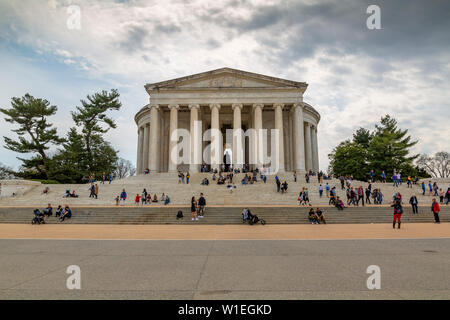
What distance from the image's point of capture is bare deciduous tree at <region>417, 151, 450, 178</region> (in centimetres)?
7438

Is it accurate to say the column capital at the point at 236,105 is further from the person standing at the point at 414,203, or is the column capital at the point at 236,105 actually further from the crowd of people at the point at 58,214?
the crowd of people at the point at 58,214

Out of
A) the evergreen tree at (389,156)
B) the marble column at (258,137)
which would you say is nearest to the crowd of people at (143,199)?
the marble column at (258,137)

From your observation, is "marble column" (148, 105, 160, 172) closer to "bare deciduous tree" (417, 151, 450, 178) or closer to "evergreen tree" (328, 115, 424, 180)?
"evergreen tree" (328, 115, 424, 180)

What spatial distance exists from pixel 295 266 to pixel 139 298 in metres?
3.74

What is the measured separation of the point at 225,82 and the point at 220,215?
104 feet

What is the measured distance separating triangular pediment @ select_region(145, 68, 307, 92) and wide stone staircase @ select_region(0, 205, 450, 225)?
29.3m

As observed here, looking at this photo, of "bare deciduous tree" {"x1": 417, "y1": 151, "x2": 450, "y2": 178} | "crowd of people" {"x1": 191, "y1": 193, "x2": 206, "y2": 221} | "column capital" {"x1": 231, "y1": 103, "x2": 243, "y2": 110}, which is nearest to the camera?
"crowd of people" {"x1": 191, "y1": 193, "x2": 206, "y2": 221}

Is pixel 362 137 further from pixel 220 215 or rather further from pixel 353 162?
pixel 220 215

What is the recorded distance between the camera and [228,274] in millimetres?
5703

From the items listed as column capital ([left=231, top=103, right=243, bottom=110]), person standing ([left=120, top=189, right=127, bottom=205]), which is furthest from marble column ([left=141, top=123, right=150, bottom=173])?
person standing ([left=120, top=189, right=127, bottom=205])

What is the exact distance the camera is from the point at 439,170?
7550 centimetres

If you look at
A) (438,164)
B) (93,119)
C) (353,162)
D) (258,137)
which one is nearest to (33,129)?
(93,119)

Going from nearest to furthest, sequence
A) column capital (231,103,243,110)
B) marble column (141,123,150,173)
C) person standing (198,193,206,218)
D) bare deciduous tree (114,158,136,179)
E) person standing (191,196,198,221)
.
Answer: person standing (191,196,198,221), person standing (198,193,206,218), column capital (231,103,243,110), marble column (141,123,150,173), bare deciduous tree (114,158,136,179)
